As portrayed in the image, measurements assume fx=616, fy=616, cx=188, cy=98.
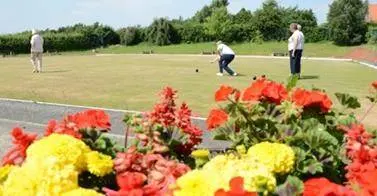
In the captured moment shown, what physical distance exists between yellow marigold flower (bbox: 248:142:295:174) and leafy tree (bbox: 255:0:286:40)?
204 ft

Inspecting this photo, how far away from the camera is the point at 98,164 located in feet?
7.27

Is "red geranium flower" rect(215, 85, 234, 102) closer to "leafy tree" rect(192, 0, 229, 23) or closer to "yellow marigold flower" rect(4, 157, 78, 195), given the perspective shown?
"yellow marigold flower" rect(4, 157, 78, 195)

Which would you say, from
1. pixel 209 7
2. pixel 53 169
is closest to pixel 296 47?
pixel 53 169

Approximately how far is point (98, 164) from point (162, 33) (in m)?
65.1

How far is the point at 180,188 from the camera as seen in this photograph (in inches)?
70.4

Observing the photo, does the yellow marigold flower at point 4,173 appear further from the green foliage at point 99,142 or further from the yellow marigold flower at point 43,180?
the green foliage at point 99,142

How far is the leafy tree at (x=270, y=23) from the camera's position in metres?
63.8

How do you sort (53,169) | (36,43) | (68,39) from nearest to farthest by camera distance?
(53,169) → (36,43) → (68,39)

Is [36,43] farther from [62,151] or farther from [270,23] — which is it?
[270,23]

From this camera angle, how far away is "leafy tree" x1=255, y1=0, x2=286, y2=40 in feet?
209

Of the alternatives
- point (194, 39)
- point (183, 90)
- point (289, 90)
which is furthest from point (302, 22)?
point (289, 90)

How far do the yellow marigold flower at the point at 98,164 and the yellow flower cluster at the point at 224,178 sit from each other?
1.36ft

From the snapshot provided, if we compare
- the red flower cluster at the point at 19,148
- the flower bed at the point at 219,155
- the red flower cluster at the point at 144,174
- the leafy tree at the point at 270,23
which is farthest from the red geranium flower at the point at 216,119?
the leafy tree at the point at 270,23

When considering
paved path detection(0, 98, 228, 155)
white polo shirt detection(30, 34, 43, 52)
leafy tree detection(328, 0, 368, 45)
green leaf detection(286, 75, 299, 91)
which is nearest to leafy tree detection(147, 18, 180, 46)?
→ leafy tree detection(328, 0, 368, 45)
